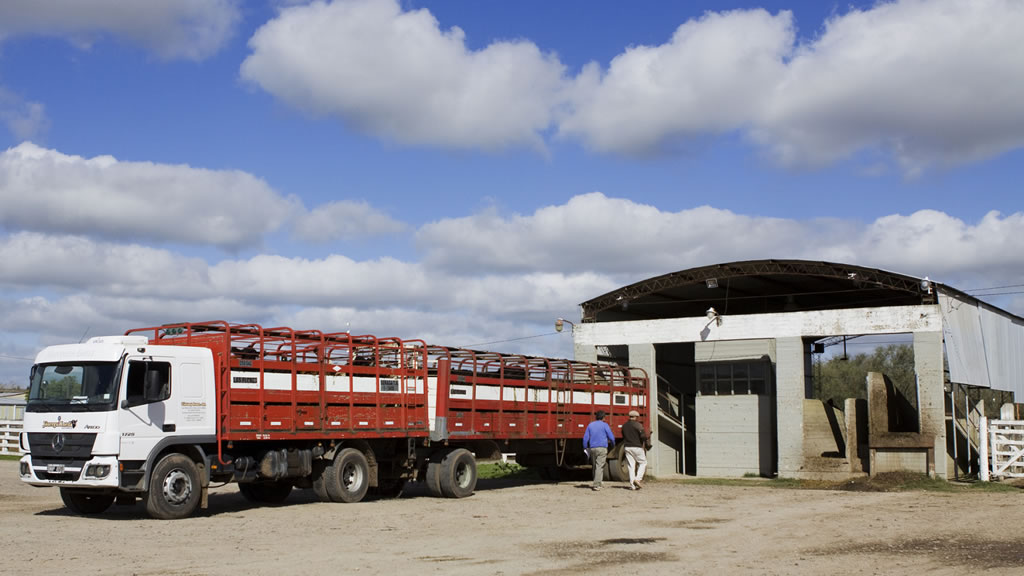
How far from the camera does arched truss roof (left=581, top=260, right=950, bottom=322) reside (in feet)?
87.0

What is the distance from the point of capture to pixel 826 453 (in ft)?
87.7

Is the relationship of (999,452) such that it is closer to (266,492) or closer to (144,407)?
(266,492)

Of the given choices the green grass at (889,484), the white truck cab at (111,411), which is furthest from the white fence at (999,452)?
the white truck cab at (111,411)

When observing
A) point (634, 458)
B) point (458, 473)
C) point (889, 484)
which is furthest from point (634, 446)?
point (889, 484)

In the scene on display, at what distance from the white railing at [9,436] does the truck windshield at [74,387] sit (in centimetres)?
2518

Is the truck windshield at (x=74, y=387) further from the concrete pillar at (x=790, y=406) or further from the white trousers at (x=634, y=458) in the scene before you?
the concrete pillar at (x=790, y=406)

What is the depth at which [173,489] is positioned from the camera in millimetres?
15203

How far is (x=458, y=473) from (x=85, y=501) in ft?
23.5

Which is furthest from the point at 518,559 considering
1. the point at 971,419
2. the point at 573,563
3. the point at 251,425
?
the point at 971,419

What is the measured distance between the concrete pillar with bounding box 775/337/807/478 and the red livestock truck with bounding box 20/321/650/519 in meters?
7.86

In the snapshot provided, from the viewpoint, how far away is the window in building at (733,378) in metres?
31.3

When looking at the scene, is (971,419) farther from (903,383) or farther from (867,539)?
(903,383)

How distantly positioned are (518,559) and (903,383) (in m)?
60.5

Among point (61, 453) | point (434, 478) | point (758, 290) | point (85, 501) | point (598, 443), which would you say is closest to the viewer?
point (61, 453)
